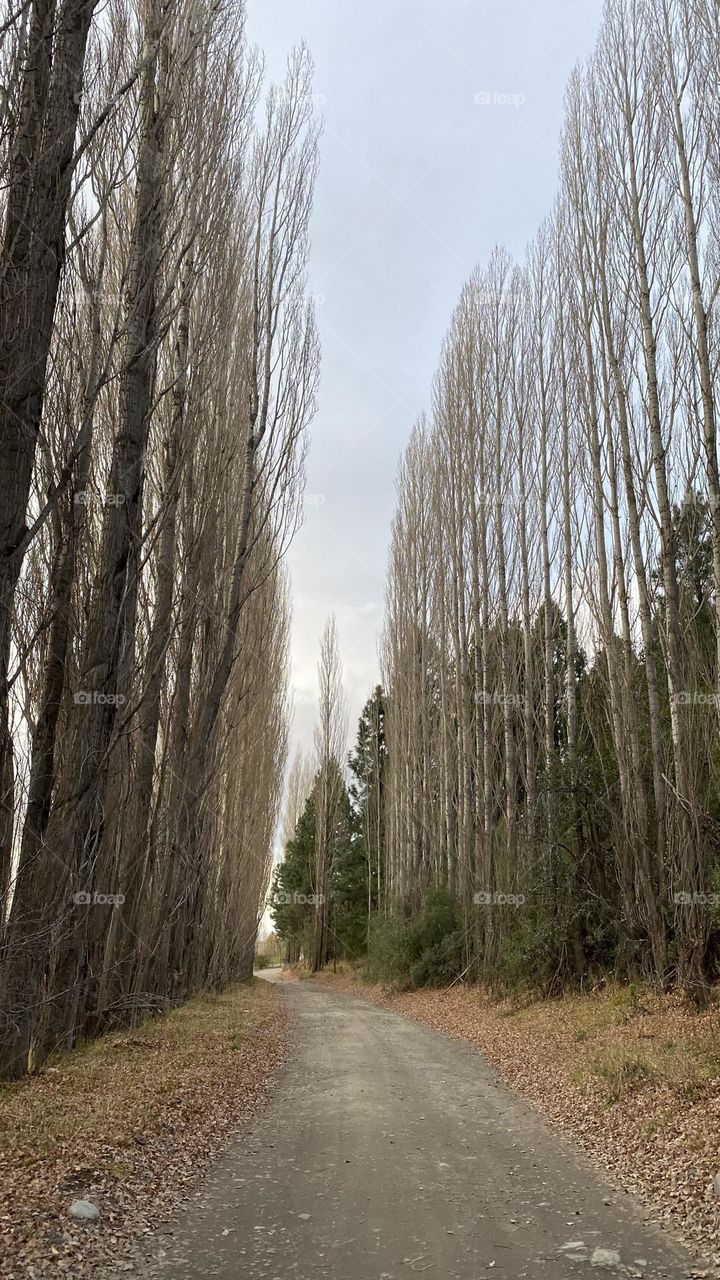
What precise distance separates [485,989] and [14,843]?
1078cm

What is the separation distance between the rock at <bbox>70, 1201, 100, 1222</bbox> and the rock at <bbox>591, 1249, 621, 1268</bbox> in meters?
1.97

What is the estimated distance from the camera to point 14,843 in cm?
511

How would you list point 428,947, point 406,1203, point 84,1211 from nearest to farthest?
point 84,1211, point 406,1203, point 428,947

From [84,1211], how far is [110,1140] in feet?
3.14

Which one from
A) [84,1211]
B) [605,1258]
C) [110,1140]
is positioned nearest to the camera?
[605,1258]

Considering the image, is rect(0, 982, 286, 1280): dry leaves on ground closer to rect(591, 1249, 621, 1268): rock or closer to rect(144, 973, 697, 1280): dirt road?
rect(144, 973, 697, 1280): dirt road

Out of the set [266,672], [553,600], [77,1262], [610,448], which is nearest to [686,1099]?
[77,1262]

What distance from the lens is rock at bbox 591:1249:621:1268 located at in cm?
308

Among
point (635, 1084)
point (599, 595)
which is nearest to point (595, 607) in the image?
point (599, 595)

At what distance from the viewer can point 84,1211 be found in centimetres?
335

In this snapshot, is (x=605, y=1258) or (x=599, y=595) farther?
(x=599, y=595)

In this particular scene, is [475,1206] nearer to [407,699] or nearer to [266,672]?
[266,672]

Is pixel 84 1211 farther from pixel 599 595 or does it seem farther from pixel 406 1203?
pixel 599 595

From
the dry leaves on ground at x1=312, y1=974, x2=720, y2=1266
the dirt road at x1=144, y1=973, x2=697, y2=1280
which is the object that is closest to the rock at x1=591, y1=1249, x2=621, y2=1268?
the dirt road at x1=144, y1=973, x2=697, y2=1280
